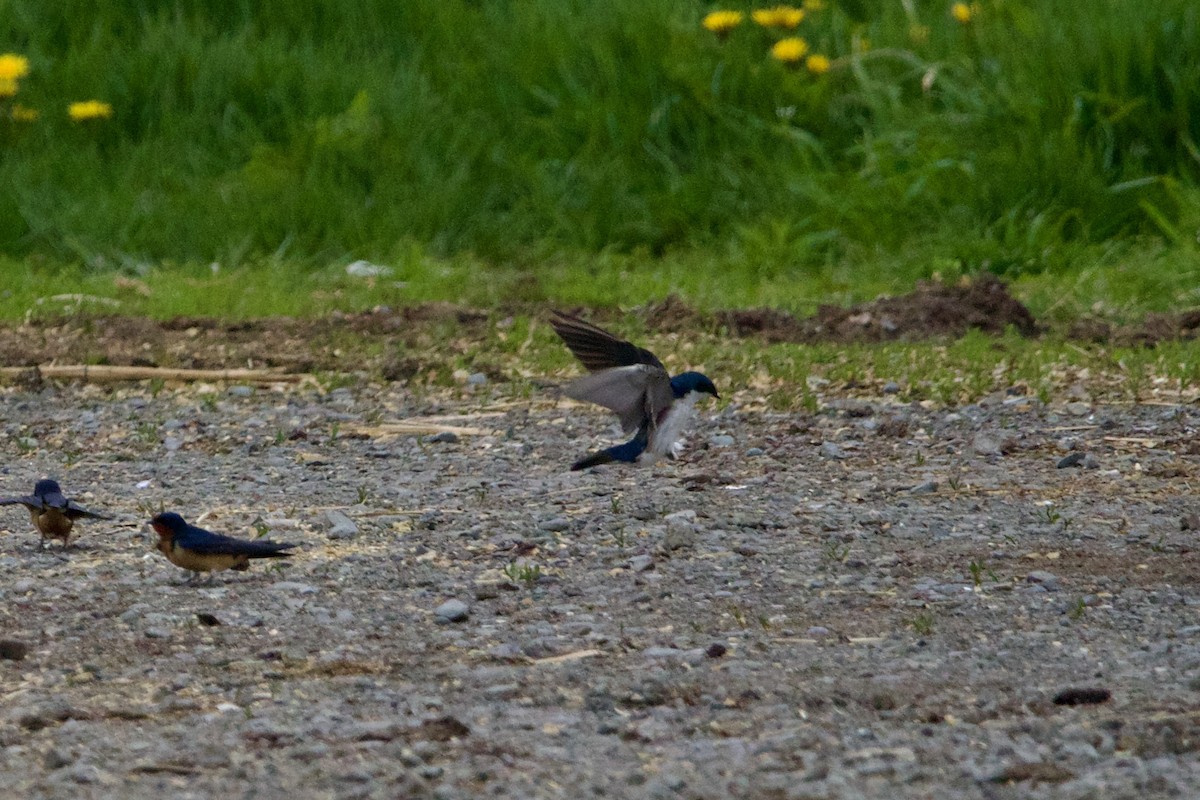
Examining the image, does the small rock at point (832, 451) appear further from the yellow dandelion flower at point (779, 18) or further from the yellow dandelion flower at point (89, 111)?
the yellow dandelion flower at point (89, 111)

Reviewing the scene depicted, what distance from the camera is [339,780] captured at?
297 cm

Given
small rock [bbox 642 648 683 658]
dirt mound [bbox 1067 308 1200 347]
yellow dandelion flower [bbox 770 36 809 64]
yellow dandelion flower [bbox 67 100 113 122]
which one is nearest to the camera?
small rock [bbox 642 648 683 658]

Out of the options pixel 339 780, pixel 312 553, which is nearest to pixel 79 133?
pixel 312 553

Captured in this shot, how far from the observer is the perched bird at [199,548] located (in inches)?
170

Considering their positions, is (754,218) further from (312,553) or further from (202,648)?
(202,648)

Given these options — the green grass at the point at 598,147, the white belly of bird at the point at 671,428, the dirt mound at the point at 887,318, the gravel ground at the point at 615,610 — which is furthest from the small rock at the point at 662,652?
the green grass at the point at 598,147

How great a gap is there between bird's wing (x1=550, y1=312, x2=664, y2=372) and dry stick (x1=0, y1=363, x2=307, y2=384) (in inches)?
98.6

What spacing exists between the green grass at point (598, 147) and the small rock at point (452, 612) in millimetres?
4710

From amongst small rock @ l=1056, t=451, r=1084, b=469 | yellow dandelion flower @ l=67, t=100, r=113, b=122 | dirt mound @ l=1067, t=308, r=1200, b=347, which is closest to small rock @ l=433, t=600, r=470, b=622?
small rock @ l=1056, t=451, r=1084, b=469

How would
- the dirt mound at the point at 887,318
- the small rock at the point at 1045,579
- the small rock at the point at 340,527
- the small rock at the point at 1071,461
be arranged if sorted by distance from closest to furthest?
the small rock at the point at 1045,579 < the small rock at the point at 340,527 < the small rock at the point at 1071,461 < the dirt mound at the point at 887,318

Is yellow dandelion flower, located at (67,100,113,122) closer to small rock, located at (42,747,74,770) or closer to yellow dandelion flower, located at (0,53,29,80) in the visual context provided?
yellow dandelion flower, located at (0,53,29,80)

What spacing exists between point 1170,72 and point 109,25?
666 centimetres

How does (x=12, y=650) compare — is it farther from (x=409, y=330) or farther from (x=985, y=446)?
(x=409, y=330)

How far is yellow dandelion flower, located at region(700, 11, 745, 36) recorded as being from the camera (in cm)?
1105
